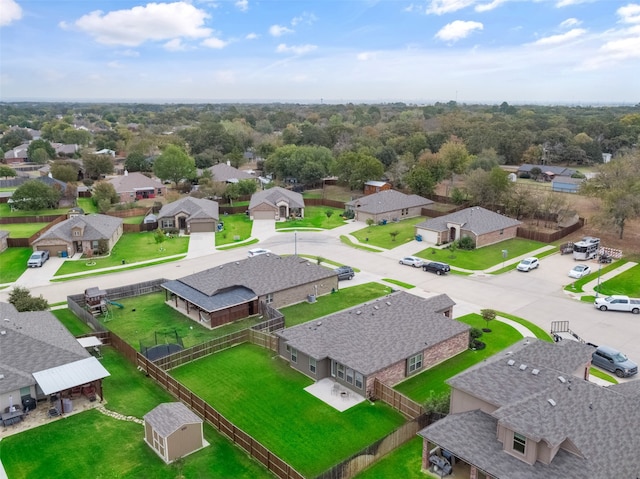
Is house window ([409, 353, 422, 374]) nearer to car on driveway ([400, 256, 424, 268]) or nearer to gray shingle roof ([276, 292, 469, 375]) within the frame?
gray shingle roof ([276, 292, 469, 375])

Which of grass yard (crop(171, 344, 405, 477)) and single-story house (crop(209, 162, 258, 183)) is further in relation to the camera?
single-story house (crop(209, 162, 258, 183))

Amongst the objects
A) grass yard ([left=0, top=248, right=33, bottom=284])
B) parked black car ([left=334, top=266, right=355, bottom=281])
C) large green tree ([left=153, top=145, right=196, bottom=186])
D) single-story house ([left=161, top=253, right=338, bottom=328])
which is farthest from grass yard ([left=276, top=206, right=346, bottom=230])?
grass yard ([left=0, top=248, right=33, bottom=284])

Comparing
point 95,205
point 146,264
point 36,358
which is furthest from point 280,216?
point 36,358

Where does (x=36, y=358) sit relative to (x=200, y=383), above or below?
above

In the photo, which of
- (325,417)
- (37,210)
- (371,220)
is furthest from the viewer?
(37,210)

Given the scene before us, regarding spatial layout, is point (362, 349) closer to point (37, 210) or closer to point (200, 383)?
point (200, 383)

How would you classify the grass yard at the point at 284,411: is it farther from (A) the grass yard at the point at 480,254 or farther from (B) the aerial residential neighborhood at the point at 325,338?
(A) the grass yard at the point at 480,254

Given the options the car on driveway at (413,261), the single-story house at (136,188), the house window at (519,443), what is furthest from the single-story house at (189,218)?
the house window at (519,443)
